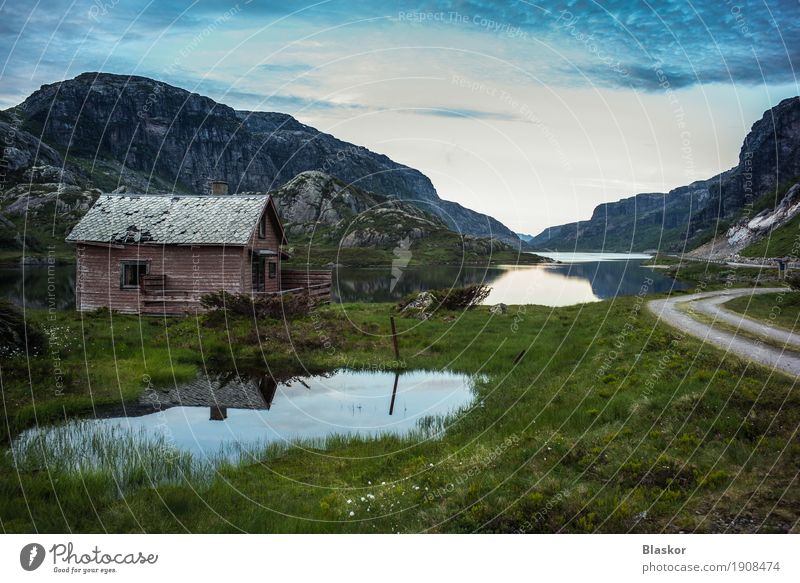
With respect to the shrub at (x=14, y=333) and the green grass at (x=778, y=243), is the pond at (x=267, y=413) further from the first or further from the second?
the green grass at (x=778, y=243)

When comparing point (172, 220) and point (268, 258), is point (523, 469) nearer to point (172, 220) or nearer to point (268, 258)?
point (268, 258)

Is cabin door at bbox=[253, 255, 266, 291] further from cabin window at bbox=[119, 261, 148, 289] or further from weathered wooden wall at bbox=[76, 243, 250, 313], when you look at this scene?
cabin window at bbox=[119, 261, 148, 289]

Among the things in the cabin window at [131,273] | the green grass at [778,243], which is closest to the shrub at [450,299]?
the cabin window at [131,273]

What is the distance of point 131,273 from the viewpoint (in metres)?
37.8

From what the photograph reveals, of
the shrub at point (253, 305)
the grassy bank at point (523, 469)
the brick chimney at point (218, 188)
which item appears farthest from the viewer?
the brick chimney at point (218, 188)

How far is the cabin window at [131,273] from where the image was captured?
3738cm

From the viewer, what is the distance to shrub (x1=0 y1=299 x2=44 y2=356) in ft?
64.7

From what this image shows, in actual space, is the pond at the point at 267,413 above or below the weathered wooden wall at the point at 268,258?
below

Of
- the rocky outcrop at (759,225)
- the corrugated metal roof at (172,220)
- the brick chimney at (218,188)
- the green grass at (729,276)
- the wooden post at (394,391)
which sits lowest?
the wooden post at (394,391)

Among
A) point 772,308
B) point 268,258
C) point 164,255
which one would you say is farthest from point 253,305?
point 772,308

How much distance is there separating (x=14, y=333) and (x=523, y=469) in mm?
19226

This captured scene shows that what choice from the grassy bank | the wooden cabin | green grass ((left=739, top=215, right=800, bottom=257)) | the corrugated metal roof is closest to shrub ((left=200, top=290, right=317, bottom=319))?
the wooden cabin

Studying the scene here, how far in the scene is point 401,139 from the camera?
988 inches

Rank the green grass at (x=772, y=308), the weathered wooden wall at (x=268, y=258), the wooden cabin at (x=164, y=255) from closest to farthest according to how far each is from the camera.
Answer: the green grass at (x=772, y=308) → the wooden cabin at (x=164, y=255) → the weathered wooden wall at (x=268, y=258)
